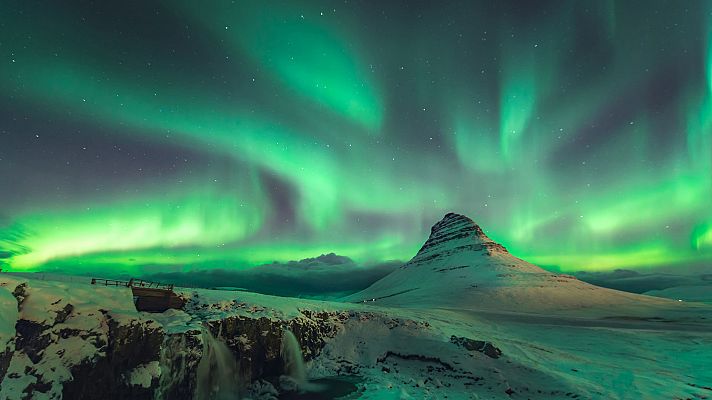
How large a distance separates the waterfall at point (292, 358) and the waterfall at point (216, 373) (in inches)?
152

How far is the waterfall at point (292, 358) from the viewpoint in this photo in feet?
76.7

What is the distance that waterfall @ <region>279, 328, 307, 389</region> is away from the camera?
2338 cm

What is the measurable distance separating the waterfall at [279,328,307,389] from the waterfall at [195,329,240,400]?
152 inches

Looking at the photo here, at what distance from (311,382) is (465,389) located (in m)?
10.4

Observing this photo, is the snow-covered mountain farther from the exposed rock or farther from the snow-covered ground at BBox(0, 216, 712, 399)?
the exposed rock

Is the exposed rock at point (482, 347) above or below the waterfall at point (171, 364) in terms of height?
above

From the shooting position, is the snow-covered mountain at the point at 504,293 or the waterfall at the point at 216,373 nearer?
the waterfall at the point at 216,373

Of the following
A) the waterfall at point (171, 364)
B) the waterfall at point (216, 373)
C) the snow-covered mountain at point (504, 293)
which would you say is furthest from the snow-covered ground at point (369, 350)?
the snow-covered mountain at point (504, 293)

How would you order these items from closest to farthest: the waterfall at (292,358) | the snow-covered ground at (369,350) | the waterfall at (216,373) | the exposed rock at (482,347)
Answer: the snow-covered ground at (369,350) < the waterfall at (216,373) < the waterfall at (292,358) < the exposed rock at (482,347)

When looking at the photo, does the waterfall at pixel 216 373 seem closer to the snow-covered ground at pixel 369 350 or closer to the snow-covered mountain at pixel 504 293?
the snow-covered ground at pixel 369 350

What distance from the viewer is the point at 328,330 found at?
96.3 feet

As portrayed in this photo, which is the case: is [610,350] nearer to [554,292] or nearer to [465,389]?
[465,389]

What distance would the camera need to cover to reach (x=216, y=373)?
63.2 feet

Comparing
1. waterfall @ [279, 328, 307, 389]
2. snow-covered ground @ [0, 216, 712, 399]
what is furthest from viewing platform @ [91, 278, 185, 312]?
waterfall @ [279, 328, 307, 389]
